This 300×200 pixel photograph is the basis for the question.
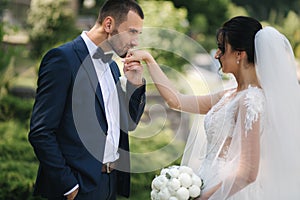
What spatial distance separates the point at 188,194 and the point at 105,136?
1.76ft

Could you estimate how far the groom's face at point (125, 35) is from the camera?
287 centimetres

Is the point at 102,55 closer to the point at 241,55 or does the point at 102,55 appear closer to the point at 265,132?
the point at 241,55

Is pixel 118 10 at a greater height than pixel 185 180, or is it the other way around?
pixel 118 10

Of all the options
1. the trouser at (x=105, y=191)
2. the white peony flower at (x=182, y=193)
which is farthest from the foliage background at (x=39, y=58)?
the white peony flower at (x=182, y=193)

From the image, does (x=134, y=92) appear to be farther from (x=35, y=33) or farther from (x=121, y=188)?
(x=35, y=33)

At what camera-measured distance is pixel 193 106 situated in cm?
337

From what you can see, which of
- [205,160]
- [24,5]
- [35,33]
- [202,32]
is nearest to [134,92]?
[205,160]

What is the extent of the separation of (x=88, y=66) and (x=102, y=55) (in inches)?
5.7

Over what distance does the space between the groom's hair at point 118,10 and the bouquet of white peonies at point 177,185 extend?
2.78 feet

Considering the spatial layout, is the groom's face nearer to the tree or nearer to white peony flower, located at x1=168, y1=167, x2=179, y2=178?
white peony flower, located at x1=168, y1=167, x2=179, y2=178

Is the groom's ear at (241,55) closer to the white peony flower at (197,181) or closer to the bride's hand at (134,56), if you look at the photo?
the bride's hand at (134,56)

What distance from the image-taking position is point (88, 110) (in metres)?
2.73

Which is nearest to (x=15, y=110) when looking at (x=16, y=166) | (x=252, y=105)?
(x=16, y=166)

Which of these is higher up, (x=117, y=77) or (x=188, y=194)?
(x=117, y=77)
